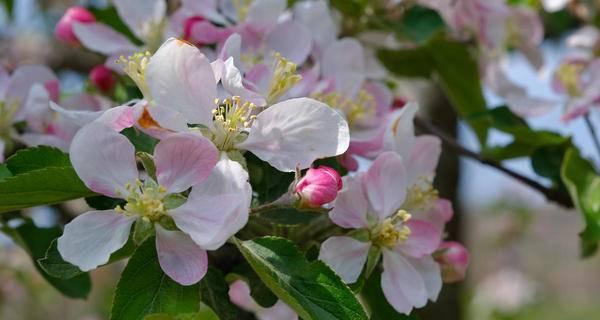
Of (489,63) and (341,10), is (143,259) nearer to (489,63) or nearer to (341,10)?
(341,10)

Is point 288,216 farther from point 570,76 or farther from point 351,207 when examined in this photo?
point 570,76

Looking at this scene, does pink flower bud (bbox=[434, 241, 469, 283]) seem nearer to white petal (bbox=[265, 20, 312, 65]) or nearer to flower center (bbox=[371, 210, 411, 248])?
flower center (bbox=[371, 210, 411, 248])

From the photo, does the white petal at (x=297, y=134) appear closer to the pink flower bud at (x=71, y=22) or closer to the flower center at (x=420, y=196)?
the flower center at (x=420, y=196)

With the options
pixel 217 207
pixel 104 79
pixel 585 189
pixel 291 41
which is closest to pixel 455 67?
pixel 585 189

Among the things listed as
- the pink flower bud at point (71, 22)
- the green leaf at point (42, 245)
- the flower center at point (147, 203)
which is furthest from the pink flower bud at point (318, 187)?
the pink flower bud at point (71, 22)

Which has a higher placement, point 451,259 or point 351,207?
point 351,207

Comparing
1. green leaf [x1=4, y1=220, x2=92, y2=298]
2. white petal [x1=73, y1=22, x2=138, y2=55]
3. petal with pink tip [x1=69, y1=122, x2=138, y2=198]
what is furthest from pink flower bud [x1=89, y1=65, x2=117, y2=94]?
petal with pink tip [x1=69, y1=122, x2=138, y2=198]

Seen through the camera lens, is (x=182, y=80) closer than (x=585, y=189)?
Yes

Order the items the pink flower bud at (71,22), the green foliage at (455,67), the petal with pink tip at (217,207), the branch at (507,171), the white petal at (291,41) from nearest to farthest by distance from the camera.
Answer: the petal with pink tip at (217,207) → the white petal at (291,41) → the pink flower bud at (71,22) → the branch at (507,171) → the green foliage at (455,67)
